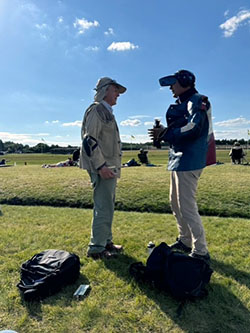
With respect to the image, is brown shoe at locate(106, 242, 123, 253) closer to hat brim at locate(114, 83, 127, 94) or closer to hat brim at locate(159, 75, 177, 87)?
hat brim at locate(114, 83, 127, 94)

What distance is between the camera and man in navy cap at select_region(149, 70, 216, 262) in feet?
10.3

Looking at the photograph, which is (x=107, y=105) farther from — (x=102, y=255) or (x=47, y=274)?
(x=47, y=274)

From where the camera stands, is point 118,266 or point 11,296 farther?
point 118,266

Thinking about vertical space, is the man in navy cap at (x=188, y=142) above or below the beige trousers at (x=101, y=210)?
above

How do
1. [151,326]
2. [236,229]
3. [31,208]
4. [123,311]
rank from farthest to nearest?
1. [31,208]
2. [236,229]
3. [123,311]
4. [151,326]

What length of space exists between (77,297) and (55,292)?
0.90 feet

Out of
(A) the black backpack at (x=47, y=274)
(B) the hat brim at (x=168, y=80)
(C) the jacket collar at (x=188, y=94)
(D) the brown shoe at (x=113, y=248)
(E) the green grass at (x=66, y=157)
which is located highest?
(B) the hat brim at (x=168, y=80)

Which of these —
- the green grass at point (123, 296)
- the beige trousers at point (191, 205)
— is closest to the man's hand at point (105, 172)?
the beige trousers at point (191, 205)

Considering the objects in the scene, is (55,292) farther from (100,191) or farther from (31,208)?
(31,208)

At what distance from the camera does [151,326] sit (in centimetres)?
230

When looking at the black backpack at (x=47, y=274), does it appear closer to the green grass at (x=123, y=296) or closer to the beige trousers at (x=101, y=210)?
the green grass at (x=123, y=296)

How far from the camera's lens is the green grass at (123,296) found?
91.4 inches

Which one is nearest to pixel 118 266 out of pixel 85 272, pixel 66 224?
pixel 85 272

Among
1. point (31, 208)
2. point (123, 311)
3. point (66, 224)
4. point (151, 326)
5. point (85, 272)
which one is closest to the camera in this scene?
point (151, 326)
